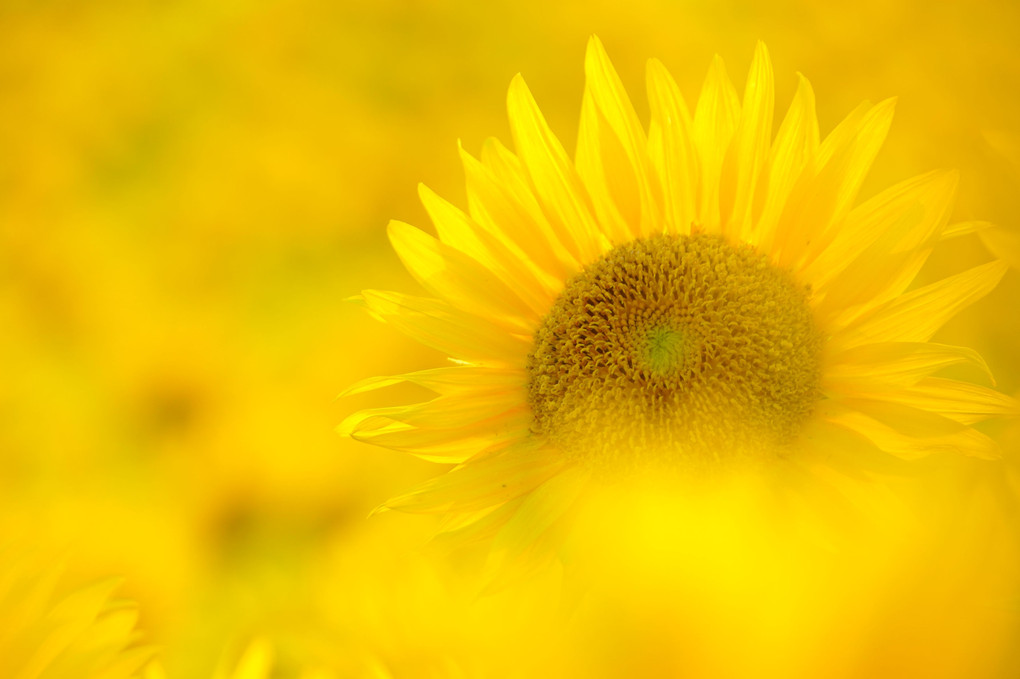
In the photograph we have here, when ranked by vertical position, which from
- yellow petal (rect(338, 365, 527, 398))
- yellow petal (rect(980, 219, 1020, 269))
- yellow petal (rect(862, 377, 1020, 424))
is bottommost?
yellow petal (rect(862, 377, 1020, 424))

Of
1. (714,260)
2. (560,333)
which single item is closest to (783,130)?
(714,260)

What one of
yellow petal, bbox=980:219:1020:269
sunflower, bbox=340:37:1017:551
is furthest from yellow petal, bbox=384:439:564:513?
yellow petal, bbox=980:219:1020:269

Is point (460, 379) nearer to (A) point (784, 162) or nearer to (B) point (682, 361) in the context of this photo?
(B) point (682, 361)

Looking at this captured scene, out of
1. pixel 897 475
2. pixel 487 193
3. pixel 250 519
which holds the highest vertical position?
pixel 487 193

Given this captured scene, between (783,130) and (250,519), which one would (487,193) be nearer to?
(783,130)

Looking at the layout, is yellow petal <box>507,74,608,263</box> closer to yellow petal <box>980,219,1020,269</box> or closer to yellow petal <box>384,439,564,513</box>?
yellow petal <box>384,439,564,513</box>

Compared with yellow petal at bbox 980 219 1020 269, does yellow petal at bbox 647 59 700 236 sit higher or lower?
higher

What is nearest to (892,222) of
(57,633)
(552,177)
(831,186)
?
(831,186)

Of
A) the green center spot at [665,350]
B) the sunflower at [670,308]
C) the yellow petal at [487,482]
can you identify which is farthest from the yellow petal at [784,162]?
the yellow petal at [487,482]
